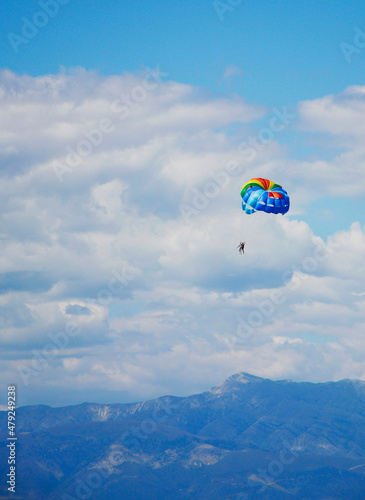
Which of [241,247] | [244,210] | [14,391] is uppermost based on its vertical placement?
[244,210]

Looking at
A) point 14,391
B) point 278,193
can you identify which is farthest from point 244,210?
point 14,391

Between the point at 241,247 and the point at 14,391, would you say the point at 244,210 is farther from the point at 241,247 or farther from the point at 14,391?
the point at 14,391

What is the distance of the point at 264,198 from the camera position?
106 m

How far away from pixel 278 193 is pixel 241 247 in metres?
11.5

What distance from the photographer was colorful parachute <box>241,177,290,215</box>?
10569cm

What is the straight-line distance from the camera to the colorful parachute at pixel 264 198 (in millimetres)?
105688

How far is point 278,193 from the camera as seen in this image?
353 ft

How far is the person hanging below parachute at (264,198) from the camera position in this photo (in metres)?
106

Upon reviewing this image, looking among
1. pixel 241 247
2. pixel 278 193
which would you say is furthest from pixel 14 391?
pixel 278 193

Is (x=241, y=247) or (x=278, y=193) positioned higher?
(x=278, y=193)

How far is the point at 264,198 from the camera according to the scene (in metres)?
106

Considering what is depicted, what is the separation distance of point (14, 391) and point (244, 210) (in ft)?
162

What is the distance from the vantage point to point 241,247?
105125 millimetres

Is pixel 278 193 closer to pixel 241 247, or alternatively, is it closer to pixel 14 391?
pixel 241 247
